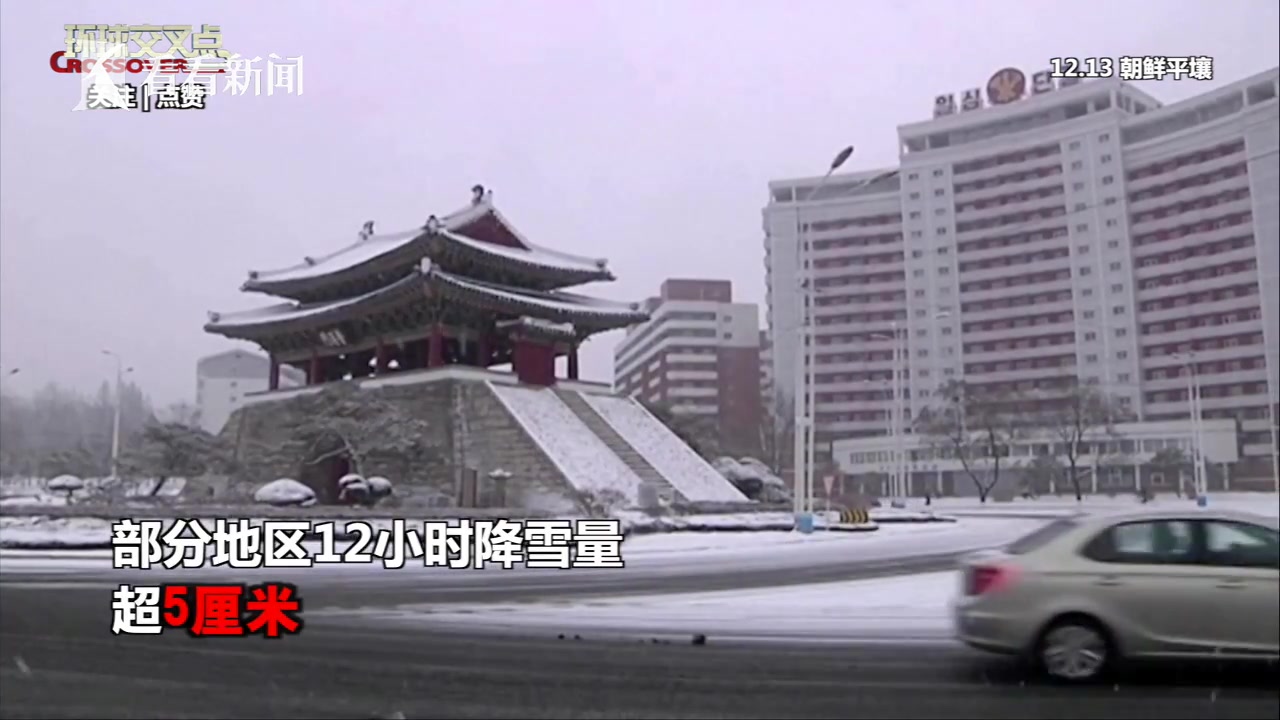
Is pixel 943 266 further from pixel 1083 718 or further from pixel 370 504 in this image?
pixel 1083 718

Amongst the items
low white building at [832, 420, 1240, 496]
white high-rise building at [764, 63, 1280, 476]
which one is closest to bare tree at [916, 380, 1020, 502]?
low white building at [832, 420, 1240, 496]

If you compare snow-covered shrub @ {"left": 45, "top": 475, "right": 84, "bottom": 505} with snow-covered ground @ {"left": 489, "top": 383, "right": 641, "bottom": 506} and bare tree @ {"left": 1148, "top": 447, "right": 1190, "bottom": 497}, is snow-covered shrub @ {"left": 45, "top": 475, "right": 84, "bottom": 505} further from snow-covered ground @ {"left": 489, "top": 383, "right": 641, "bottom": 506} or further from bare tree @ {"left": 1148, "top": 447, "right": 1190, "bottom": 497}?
bare tree @ {"left": 1148, "top": 447, "right": 1190, "bottom": 497}

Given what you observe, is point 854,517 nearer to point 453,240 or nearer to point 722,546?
point 722,546

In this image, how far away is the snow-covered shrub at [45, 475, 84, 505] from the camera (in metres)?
28.7

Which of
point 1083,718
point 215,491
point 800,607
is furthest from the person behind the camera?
point 215,491

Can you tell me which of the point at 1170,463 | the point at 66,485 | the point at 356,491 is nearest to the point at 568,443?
the point at 356,491

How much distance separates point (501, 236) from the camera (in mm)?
38188

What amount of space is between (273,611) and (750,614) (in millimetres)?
4574

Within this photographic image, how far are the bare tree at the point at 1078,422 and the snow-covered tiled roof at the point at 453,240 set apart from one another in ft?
66.8

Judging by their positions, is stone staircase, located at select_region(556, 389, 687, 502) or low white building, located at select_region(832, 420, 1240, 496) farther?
low white building, located at select_region(832, 420, 1240, 496)

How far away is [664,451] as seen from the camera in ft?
107

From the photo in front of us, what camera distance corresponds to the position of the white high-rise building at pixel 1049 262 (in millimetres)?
37031

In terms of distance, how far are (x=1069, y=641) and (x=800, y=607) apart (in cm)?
442

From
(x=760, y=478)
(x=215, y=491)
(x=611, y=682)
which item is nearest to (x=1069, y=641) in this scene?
(x=611, y=682)
